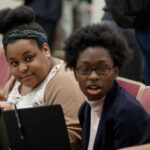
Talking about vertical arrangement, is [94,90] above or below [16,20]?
below

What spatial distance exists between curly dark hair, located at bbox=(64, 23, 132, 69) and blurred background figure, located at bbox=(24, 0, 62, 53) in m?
2.45

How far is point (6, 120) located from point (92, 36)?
41cm

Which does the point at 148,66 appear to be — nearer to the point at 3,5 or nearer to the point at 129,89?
the point at 129,89

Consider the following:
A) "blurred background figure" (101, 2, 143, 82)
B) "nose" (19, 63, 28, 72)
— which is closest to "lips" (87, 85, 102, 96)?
"nose" (19, 63, 28, 72)

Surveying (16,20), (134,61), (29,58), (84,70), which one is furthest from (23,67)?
(134,61)

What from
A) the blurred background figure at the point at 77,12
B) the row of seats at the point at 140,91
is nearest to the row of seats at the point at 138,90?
the row of seats at the point at 140,91

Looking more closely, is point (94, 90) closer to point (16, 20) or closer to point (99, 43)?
point (99, 43)

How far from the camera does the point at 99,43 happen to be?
5.79ft

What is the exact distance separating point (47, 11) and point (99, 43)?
2.53m

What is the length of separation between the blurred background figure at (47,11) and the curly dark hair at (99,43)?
2.45 metres

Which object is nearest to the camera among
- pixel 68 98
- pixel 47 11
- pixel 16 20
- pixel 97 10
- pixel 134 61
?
pixel 68 98

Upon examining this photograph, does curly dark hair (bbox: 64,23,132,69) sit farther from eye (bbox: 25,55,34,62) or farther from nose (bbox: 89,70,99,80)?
eye (bbox: 25,55,34,62)

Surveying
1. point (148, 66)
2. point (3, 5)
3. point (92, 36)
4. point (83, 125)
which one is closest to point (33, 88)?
point (83, 125)

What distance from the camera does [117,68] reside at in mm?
1781
